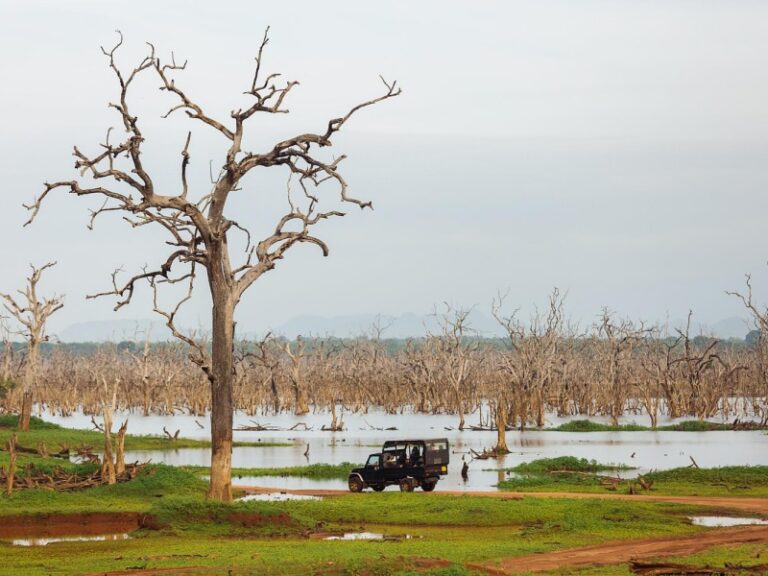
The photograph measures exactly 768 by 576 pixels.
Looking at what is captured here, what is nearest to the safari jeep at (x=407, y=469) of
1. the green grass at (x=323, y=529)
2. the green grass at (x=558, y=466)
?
the green grass at (x=323, y=529)

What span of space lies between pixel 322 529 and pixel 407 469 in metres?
10.3

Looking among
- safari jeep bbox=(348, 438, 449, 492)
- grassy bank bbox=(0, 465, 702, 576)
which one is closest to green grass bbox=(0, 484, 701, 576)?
grassy bank bbox=(0, 465, 702, 576)

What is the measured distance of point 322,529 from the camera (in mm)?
29828

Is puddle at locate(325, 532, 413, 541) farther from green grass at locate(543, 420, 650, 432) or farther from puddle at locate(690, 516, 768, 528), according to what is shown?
green grass at locate(543, 420, 650, 432)

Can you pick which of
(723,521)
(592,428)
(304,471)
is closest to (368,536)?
(723,521)

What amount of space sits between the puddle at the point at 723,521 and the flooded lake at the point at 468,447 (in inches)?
468

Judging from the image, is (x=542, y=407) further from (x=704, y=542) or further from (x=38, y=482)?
(x=704, y=542)

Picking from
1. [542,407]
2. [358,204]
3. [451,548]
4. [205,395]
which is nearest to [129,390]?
[205,395]

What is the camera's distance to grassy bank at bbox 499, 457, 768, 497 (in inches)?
1512

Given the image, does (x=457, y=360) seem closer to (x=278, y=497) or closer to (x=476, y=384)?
(x=476, y=384)

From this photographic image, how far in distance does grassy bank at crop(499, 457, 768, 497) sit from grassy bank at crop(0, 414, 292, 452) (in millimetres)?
22412

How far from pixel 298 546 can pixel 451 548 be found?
3491 mm

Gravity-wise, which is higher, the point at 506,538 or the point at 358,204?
the point at 358,204

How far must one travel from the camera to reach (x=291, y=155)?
32594 millimetres
